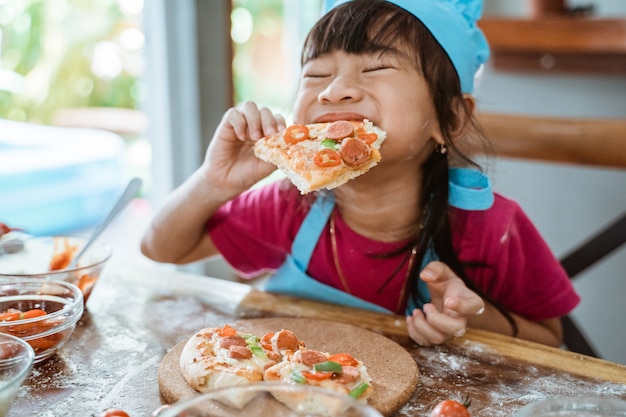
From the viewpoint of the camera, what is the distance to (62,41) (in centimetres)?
274

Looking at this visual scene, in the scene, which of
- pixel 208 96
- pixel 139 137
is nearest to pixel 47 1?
pixel 208 96

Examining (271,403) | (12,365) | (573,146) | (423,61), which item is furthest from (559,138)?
(12,365)

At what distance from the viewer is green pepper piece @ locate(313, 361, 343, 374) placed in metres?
0.95

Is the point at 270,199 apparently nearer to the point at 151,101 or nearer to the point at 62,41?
the point at 151,101

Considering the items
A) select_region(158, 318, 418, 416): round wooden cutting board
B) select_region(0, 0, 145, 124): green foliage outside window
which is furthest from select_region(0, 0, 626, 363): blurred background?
select_region(158, 318, 418, 416): round wooden cutting board

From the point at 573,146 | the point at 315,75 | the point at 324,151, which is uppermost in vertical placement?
the point at 315,75

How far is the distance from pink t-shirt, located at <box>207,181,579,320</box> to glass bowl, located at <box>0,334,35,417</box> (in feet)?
2.47

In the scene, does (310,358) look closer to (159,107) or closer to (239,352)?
(239,352)

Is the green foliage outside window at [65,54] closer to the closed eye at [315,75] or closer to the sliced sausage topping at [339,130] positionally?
the closed eye at [315,75]

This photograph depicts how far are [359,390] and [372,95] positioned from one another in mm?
648

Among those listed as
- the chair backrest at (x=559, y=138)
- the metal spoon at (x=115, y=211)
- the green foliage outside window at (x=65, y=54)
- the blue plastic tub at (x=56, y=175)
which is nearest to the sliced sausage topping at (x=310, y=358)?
the metal spoon at (x=115, y=211)

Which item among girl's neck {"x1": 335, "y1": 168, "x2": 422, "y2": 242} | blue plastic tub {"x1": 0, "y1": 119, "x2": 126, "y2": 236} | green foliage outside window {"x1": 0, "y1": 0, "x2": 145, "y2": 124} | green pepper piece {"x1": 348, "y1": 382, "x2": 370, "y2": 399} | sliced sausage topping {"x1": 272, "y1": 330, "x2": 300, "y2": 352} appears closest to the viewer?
green pepper piece {"x1": 348, "y1": 382, "x2": 370, "y2": 399}

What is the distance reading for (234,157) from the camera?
1.57 m

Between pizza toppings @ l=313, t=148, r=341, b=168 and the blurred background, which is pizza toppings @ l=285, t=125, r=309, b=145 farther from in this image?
the blurred background
